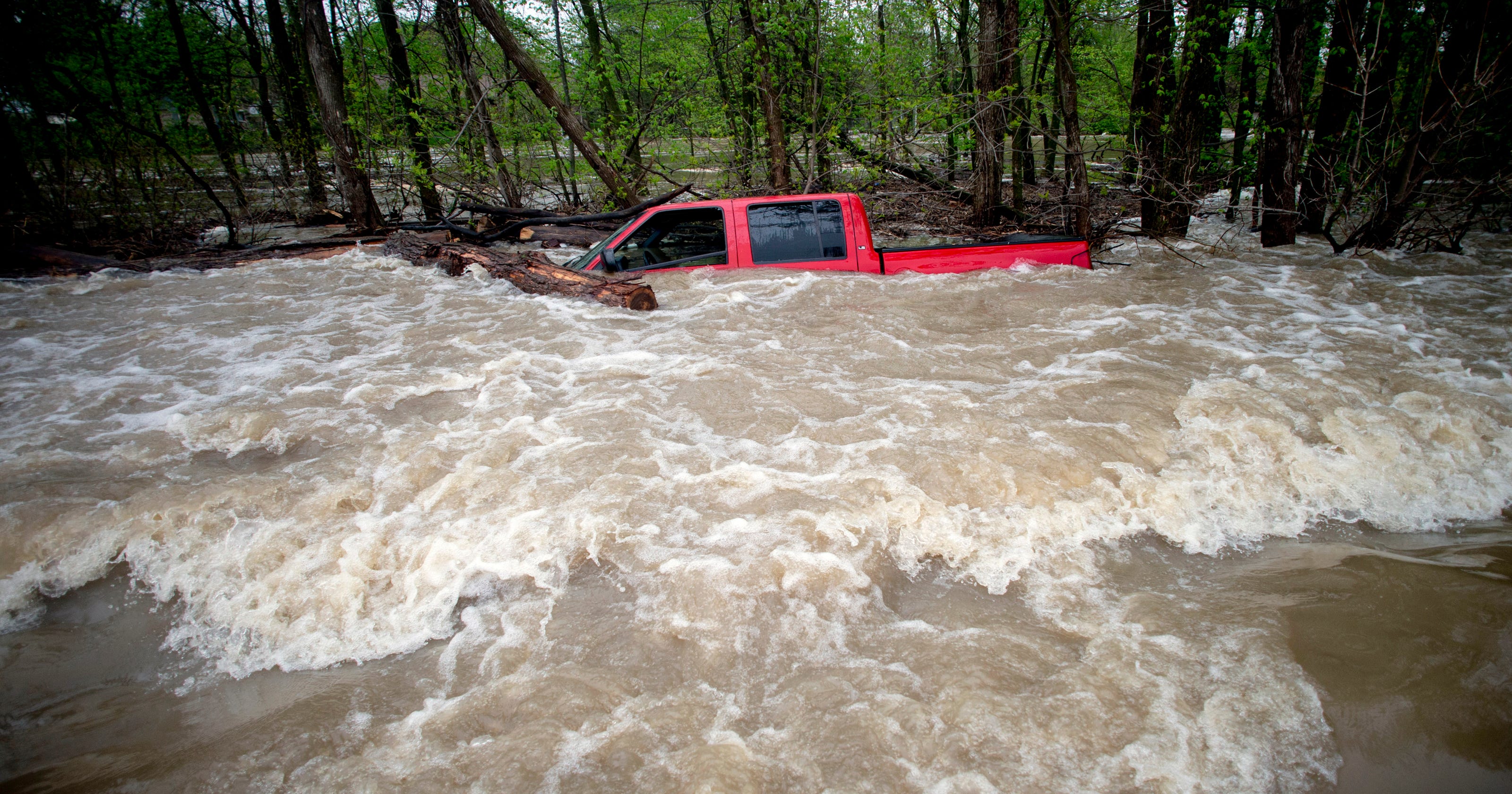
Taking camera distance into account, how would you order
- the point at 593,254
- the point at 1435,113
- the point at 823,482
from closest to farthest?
the point at 823,482
the point at 593,254
the point at 1435,113

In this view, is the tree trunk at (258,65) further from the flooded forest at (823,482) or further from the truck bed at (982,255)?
the truck bed at (982,255)

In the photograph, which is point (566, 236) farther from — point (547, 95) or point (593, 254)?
point (593, 254)

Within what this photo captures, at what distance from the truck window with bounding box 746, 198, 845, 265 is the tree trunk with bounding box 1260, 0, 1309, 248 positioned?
5.77 metres

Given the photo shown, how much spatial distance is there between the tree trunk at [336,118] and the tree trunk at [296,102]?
2518 mm

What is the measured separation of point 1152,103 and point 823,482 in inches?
383

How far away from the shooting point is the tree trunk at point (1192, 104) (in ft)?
30.4

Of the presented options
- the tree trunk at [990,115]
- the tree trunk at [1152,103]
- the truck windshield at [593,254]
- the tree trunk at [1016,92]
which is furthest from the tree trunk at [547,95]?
the tree trunk at [1152,103]

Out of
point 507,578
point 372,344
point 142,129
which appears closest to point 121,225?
point 142,129

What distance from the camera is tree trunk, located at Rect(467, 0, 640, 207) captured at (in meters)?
11.0

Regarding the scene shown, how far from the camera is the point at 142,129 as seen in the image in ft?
39.1

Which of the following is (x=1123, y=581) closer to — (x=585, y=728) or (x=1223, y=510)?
(x=1223, y=510)

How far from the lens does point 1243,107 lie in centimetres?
1176

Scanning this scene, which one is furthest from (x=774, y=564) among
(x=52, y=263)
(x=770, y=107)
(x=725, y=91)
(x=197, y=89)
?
(x=197, y=89)

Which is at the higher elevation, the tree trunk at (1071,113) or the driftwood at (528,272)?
the tree trunk at (1071,113)
